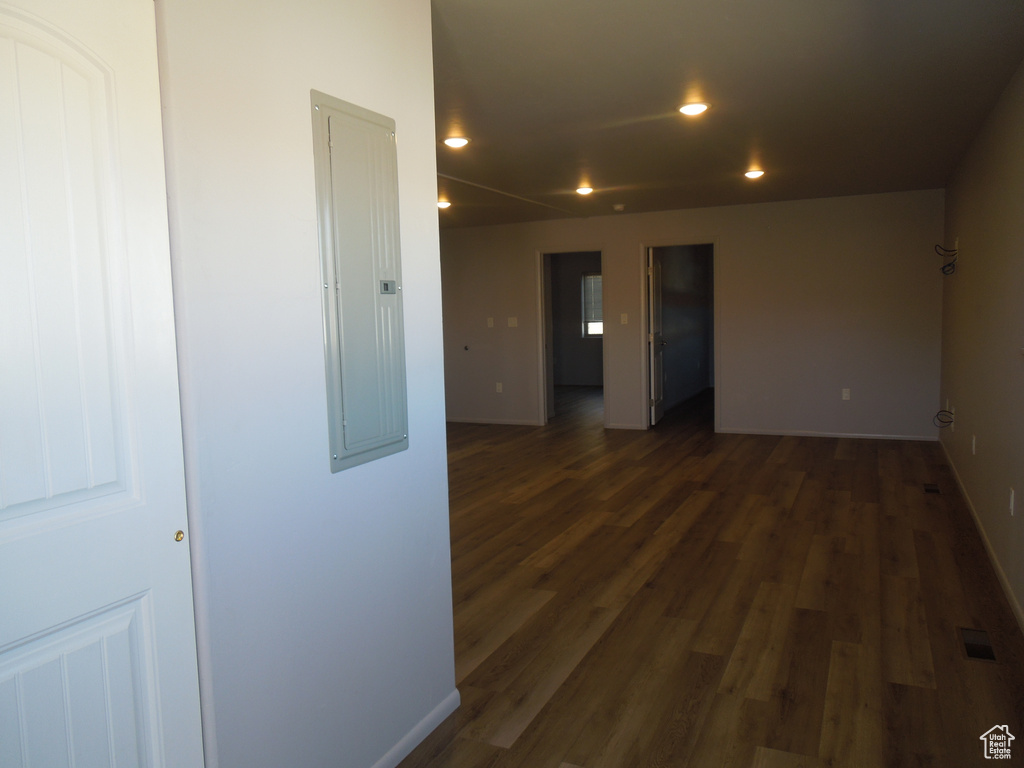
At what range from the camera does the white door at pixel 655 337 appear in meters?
7.91

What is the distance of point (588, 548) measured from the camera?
414 cm

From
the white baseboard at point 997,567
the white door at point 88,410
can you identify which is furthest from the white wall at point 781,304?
the white door at point 88,410

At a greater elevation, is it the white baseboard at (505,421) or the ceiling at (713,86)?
the ceiling at (713,86)

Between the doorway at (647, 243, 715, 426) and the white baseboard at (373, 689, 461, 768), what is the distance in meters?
5.87

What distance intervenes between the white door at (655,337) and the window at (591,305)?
3.92 m

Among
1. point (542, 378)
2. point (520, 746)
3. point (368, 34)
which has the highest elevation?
point (368, 34)

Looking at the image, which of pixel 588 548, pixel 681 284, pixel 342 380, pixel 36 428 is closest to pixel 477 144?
pixel 588 548

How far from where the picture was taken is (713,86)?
343 centimetres

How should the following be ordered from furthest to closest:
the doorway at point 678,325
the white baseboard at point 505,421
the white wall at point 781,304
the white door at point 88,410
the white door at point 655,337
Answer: the white baseboard at point 505,421 → the doorway at point 678,325 → the white door at point 655,337 → the white wall at point 781,304 → the white door at point 88,410

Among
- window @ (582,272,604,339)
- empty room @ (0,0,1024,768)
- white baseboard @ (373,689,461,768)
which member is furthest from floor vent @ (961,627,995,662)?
window @ (582,272,604,339)

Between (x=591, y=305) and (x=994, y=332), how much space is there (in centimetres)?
895

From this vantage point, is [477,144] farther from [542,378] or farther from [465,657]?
[542,378]

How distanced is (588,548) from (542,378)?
14.3 ft

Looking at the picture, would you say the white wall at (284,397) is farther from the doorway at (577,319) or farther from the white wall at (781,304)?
the doorway at (577,319)
